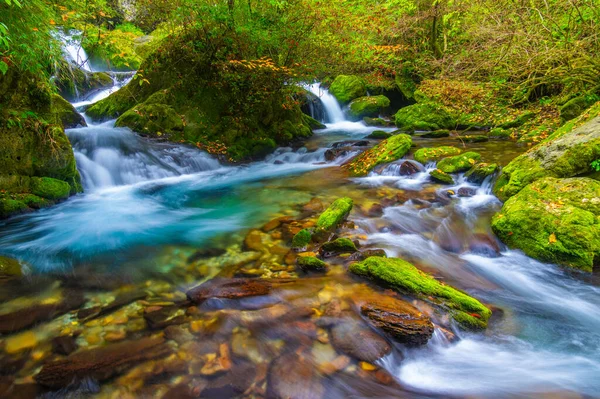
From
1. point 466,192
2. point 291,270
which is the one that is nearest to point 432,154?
point 466,192

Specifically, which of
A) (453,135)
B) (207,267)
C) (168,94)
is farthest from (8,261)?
(453,135)

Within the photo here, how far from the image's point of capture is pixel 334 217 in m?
4.80

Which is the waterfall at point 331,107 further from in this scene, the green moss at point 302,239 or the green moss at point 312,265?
the green moss at point 312,265

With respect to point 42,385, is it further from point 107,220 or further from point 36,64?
point 36,64

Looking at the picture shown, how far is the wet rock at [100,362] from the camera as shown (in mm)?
2275

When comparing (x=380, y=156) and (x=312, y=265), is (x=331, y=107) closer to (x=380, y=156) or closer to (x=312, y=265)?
(x=380, y=156)

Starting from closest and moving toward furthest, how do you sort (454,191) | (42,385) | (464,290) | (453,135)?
(42,385)
(464,290)
(454,191)
(453,135)

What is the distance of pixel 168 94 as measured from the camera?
977cm

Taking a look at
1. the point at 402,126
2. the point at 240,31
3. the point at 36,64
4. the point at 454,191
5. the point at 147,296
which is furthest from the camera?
the point at 402,126

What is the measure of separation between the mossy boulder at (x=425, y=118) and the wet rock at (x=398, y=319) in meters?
11.3

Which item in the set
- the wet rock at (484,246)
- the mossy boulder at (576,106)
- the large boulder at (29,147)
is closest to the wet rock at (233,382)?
the wet rock at (484,246)

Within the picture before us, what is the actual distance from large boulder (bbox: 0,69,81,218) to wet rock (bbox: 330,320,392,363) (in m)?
5.81

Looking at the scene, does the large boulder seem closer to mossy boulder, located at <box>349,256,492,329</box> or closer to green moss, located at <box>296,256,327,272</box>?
green moss, located at <box>296,256,327,272</box>

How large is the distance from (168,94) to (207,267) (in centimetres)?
752
